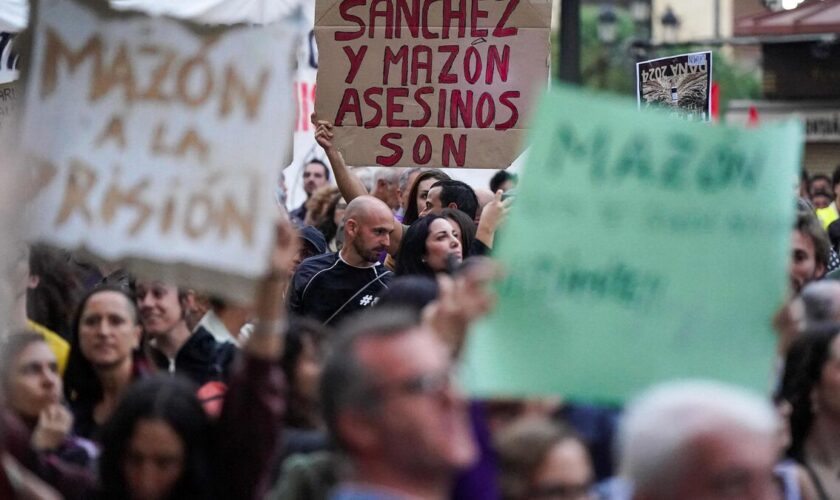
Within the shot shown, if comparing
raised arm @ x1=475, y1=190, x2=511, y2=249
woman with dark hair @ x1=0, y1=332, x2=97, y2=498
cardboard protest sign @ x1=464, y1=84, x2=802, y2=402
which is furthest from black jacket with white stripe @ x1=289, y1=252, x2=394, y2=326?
cardboard protest sign @ x1=464, y1=84, x2=802, y2=402

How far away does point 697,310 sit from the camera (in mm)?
3684

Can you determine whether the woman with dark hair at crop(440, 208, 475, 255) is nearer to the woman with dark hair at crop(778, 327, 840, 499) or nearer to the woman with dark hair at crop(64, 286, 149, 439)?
the woman with dark hair at crop(64, 286, 149, 439)

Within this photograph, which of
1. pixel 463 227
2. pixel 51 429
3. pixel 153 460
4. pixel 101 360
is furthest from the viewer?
pixel 463 227

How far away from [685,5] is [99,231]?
56689 millimetres

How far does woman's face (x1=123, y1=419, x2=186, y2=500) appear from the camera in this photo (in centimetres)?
378

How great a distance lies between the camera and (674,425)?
321 cm

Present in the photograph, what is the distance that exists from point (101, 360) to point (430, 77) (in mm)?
3046

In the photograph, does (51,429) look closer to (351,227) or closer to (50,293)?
(50,293)

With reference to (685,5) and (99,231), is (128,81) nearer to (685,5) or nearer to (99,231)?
(99,231)

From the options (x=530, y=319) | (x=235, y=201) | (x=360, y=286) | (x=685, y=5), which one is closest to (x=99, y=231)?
(x=235, y=201)

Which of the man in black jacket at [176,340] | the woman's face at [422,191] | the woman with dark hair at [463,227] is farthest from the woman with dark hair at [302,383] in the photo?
the woman's face at [422,191]

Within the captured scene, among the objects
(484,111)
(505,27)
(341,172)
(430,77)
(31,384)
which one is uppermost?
(505,27)

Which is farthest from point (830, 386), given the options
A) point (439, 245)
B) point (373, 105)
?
point (373, 105)

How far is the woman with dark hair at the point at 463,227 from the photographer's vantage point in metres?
7.34
